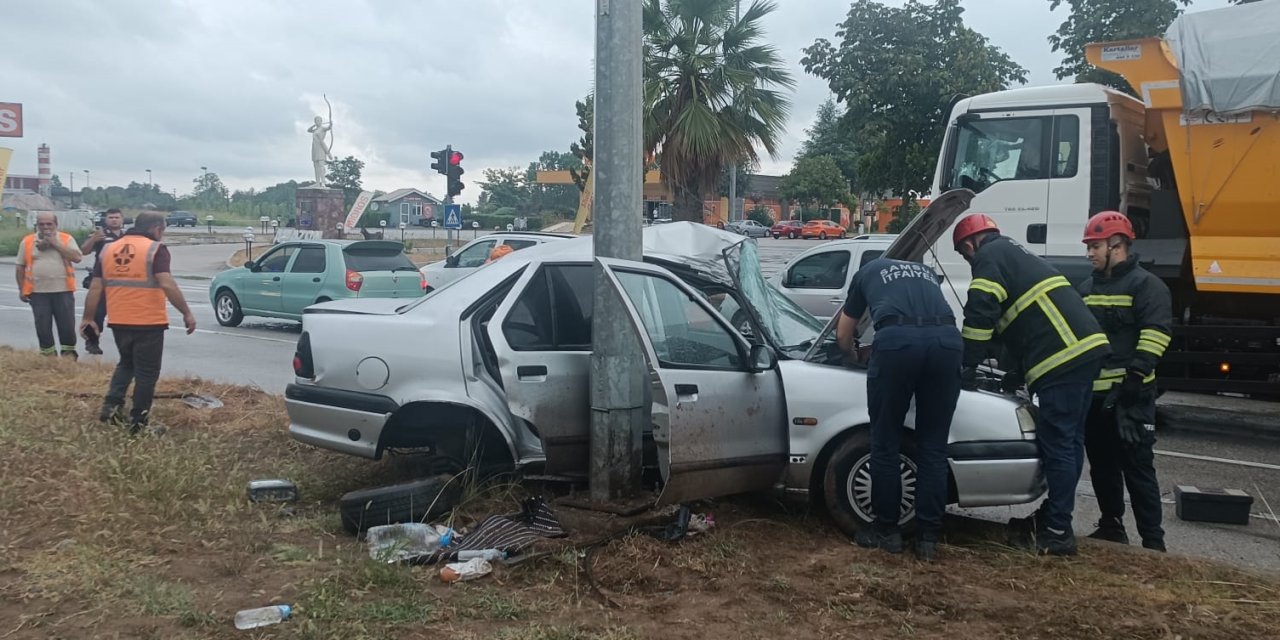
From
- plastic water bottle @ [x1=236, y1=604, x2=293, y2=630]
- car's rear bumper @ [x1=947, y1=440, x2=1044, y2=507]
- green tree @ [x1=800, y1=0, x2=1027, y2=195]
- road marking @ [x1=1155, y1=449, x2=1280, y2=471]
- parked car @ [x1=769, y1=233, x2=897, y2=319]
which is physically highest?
green tree @ [x1=800, y1=0, x2=1027, y2=195]

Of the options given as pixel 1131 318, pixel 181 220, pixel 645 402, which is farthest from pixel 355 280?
pixel 181 220

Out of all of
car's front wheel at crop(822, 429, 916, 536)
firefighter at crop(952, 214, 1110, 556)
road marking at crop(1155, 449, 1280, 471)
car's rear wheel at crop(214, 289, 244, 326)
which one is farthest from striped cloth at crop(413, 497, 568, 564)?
car's rear wheel at crop(214, 289, 244, 326)

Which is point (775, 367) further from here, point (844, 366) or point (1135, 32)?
point (1135, 32)

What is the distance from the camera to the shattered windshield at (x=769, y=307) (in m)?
6.00

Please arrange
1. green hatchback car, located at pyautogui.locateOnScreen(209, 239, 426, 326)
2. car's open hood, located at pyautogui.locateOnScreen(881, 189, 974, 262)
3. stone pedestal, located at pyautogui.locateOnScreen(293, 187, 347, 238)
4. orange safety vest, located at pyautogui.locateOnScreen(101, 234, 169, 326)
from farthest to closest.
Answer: stone pedestal, located at pyautogui.locateOnScreen(293, 187, 347, 238) < green hatchback car, located at pyautogui.locateOnScreen(209, 239, 426, 326) < orange safety vest, located at pyautogui.locateOnScreen(101, 234, 169, 326) < car's open hood, located at pyautogui.locateOnScreen(881, 189, 974, 262)

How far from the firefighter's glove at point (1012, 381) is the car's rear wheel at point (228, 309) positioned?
12.9 meters

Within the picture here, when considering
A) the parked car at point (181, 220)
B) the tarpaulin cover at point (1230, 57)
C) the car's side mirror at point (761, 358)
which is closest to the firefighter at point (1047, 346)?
the car's side mirror at point (761, 358)

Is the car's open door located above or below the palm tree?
below

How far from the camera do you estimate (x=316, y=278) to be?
14.0 meters

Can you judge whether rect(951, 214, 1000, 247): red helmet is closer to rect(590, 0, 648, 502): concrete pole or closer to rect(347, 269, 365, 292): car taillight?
rect(590, 0, 648, 502): concrete pole

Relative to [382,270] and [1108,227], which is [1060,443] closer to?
[1108,227]

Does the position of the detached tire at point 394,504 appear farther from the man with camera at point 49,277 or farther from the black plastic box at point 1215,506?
the man with camera at point 49,277

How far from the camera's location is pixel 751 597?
13.4ft

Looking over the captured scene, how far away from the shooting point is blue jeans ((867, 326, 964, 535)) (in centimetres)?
450
